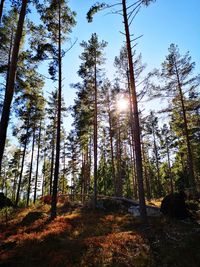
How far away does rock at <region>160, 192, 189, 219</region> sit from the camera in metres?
12.6

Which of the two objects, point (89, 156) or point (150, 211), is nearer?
point (150, 211)

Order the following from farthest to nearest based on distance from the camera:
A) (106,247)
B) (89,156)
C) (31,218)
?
(89,156) → (31,218) → (106,247)

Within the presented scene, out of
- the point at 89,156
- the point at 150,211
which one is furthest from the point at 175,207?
the point at 89,156

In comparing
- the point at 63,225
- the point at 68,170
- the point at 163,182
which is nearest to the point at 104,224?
the point at 63,225

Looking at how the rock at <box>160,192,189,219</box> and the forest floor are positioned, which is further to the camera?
the rock at <box>160,192,189,219</box>

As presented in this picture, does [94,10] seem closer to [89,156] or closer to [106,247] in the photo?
[106,247]

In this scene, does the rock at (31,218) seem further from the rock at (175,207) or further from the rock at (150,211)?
the rock at (175,207)

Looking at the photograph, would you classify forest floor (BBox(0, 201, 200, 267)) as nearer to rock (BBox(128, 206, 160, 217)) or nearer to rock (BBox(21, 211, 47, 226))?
rock (BBox(21, 211, 47, 226))

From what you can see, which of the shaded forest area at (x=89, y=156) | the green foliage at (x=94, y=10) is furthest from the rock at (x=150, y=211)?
the green foliage at (x=94, y=10)

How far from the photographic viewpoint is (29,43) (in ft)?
54.6

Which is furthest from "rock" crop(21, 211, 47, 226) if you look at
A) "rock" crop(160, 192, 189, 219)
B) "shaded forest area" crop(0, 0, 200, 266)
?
"rock" crop(160, 192, 189, 219)

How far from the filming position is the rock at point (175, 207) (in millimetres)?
12569

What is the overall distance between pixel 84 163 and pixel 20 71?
2168 centimetres

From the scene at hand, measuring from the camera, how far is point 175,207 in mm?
13109
